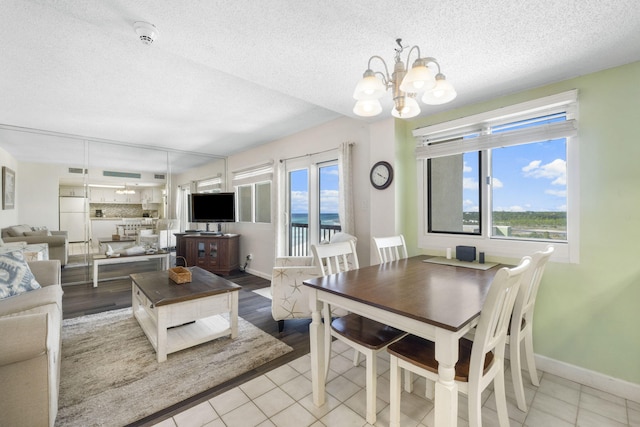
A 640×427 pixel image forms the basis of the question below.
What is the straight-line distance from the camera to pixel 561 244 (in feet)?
6.93

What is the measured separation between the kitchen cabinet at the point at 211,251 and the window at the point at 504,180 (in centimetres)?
366

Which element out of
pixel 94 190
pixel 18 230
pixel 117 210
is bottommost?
pixel 18 230

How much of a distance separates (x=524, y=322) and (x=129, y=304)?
13.9 ft

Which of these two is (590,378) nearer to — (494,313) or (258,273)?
(494,313)

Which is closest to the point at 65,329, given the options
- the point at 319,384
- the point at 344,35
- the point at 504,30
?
the point at 319,384

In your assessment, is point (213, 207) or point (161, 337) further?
point (213, 207)

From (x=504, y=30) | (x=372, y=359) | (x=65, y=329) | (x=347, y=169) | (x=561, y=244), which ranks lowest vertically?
(x=65, y=329)

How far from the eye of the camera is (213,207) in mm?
5457

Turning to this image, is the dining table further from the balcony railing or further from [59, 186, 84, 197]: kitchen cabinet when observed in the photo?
[59, 186, 84, 197]: kitchen cabinet

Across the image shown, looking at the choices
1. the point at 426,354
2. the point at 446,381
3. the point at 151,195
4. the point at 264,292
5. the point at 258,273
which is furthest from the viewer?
the point at 151,195

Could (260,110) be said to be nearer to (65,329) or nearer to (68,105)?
(68,105)

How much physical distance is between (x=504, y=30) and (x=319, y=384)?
2.40m

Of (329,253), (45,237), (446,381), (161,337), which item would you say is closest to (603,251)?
(446,381)

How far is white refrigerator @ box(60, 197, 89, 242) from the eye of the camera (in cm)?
454
